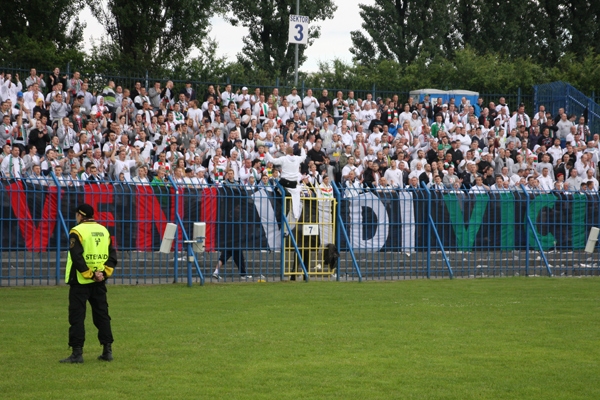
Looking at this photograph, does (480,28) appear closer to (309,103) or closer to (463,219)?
(309,103)

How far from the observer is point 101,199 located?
59.9ft

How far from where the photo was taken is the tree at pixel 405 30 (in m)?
50.5

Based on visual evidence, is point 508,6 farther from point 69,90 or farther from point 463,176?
point 69,90

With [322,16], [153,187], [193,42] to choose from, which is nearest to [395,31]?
[322,16]

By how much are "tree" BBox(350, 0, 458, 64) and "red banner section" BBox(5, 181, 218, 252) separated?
1300 inches

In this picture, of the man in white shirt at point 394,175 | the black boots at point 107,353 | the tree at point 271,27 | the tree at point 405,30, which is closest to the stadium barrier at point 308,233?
the man in white shirt at point 394,175

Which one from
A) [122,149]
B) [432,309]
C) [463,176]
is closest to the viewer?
[432,309]

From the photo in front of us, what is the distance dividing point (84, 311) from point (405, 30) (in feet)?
145

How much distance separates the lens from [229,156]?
24.6 metres

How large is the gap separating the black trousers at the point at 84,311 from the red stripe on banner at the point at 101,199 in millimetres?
8033

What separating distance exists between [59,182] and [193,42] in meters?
18.5

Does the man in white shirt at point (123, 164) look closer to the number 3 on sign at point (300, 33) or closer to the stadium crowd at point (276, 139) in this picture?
the stadium crowd at point (276, 139)

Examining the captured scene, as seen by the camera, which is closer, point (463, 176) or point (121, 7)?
point (463, 176)

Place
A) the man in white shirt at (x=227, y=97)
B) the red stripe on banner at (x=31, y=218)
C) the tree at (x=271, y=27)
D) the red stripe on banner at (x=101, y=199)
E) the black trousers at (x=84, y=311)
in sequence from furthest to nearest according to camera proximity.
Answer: the tree at (x=271, y=27), the man in white shirt at (x=227, y=97), the red stripe on banner at (x=101, y=199), the red stripe on banner at (x=31, y=218), the black trousers at (x=84, y=311)
